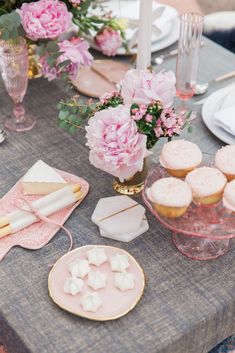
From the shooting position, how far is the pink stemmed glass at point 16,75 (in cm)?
134

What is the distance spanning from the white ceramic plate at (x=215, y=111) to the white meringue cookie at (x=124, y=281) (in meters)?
0.47

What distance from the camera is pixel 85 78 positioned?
1.58 m

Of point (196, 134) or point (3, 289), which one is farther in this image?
point (196, 134)

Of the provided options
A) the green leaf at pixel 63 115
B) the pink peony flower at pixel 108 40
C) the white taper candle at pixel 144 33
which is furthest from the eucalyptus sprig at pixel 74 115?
the pink peony flower at pixel 108 40

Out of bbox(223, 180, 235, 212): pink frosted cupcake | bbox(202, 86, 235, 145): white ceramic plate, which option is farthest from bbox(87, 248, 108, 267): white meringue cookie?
bbox(202, 86, 235, 145): white ceramic plate

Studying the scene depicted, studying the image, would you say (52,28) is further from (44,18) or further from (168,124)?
(168,124)

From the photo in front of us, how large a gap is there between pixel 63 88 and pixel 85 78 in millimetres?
Result: 64

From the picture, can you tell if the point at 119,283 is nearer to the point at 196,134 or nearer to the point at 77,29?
the point at 196,134

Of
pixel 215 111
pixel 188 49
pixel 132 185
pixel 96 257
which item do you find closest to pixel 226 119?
pixel 215 111

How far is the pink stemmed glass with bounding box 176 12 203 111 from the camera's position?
141 centimetres

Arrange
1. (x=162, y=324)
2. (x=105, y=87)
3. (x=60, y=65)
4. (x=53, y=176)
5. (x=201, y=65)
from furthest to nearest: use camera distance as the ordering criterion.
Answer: (x=201, y=65), (x=105, y=87), (x=60, y=65), (x=53, y=176), (x=162, y=324)

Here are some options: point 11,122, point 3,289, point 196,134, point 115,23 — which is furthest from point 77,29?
point 3,289

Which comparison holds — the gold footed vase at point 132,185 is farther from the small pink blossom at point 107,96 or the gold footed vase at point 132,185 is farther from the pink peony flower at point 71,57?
the pink peony flower at point 71,57

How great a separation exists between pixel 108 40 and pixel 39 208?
63cm
